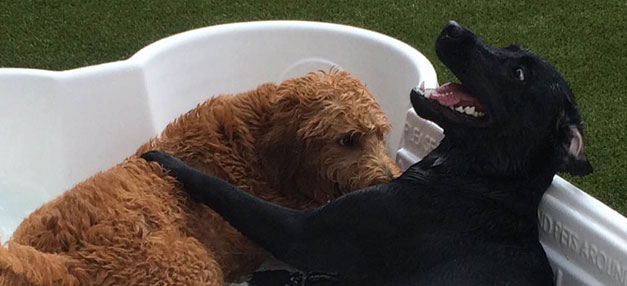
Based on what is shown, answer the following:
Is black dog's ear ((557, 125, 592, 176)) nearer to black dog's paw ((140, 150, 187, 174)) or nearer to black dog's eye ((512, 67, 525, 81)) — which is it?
black dog's eye ((512, 67, 525, 81))

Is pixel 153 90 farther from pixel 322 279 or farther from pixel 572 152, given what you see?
pixel 572 152

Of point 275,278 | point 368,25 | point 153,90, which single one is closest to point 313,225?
point 275,278

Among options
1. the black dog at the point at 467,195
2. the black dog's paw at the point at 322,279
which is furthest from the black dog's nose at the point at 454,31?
the black dog's paw at the point at 322,279

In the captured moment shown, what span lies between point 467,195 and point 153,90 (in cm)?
63

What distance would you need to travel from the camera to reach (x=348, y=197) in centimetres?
91

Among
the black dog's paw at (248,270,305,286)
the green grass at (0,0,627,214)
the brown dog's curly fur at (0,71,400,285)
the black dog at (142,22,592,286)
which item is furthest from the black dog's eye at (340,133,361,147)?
the green grass at (0,0,627,214)

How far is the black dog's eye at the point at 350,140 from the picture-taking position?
1.00 metres

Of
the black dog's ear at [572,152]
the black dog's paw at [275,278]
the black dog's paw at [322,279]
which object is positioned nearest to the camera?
the black dog's ear at [572,152]

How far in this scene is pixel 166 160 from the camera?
3.26 ft

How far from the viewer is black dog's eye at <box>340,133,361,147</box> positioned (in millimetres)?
999

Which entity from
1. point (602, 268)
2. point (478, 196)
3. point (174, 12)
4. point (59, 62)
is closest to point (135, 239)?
point (478, 196)

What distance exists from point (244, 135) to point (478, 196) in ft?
1.07

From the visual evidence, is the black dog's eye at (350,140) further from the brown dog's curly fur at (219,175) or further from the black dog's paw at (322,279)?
the black dog's paw at (322,279)

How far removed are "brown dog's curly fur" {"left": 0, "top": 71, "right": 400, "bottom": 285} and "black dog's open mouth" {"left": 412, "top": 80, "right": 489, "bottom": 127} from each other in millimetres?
135
